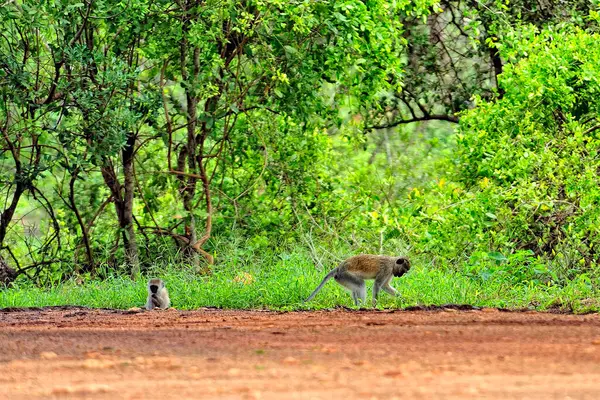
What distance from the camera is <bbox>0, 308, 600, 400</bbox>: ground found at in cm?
634

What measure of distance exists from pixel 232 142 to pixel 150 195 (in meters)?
1.56

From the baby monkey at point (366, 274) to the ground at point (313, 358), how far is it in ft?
6.73

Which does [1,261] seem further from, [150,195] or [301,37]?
A: [301,37]

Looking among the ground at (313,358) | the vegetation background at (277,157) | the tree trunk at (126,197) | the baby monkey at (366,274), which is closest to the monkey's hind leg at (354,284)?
the baby monkey at (366,274)

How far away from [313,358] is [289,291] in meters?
6.17

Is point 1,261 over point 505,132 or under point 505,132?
under

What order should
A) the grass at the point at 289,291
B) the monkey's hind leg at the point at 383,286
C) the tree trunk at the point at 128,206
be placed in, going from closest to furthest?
the grass at the point at 289,291 → the monkey's hind leg at the point at 383,286 → the tree trunk at the point at 128,206

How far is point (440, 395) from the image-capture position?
6070mm

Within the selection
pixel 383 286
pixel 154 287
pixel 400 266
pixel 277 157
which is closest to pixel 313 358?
pixel 383 286

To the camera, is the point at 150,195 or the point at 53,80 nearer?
the point at 53,80

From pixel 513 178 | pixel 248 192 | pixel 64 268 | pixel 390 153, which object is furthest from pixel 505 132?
pixel 390 153

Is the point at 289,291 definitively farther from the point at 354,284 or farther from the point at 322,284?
the point at 354,284

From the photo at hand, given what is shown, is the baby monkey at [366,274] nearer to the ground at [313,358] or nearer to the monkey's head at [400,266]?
the monkey's head at [400,266]

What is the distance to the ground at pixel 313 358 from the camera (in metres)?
6.34
